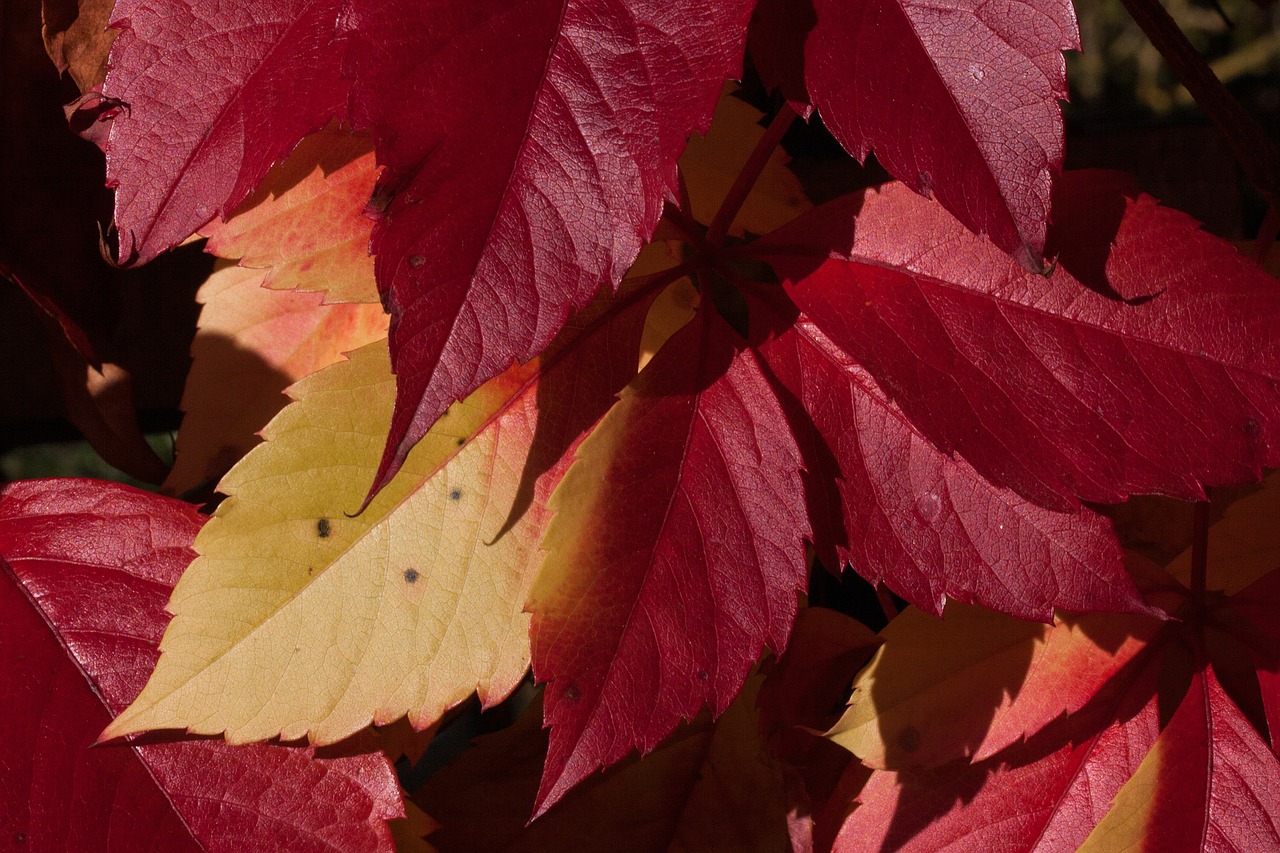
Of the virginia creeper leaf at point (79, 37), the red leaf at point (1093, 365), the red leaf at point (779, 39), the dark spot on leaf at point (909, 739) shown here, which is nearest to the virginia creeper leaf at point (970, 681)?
the dark spot on leaf at point (909, 739)

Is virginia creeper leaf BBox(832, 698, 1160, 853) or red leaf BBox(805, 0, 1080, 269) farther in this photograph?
virginia creeper leaf BBox(832, 698, 1160, 853)

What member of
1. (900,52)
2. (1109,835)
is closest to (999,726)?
(1109,835)

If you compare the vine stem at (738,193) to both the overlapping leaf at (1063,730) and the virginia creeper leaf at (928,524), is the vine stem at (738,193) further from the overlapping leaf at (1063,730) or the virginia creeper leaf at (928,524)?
the overlapping leaf at (1063,730)

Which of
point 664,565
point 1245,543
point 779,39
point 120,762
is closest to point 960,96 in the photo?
point 779,39

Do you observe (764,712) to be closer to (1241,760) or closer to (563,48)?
(1241,760)

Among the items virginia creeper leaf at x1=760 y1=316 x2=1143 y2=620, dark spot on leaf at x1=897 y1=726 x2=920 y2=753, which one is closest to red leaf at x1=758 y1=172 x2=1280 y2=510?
virginia creeper leaf at x1=760 y1=316 x2=1143 y2=620

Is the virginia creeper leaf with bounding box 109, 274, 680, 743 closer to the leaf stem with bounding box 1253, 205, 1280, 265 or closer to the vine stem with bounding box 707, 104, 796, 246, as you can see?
the vine stem with bounding box 707, 104, 796, 246
